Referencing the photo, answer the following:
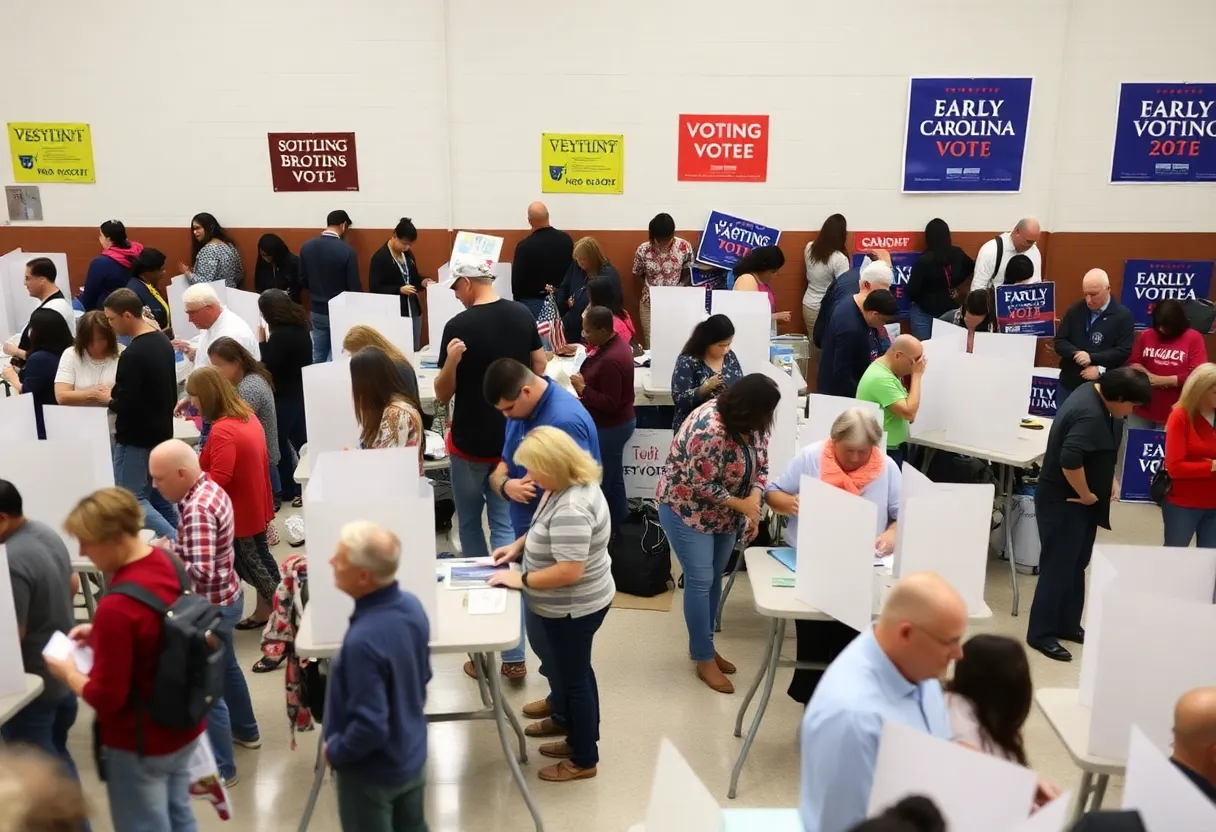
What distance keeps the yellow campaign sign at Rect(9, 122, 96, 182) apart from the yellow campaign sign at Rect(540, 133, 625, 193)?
154 inches

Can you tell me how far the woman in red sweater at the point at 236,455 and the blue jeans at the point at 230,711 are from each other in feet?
1.56

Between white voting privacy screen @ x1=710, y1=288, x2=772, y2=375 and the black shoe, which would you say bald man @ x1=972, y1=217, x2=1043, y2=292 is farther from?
the black shoe

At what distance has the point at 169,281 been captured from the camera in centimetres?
931

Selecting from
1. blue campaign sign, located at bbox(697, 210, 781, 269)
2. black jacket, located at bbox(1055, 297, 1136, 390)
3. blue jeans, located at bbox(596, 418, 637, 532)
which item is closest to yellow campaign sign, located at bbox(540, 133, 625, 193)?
blue campaign sign, located at bbox(697, 210, 781, 269)

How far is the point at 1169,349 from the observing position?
6578 mm

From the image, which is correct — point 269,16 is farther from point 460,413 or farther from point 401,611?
point 401,611

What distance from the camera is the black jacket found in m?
6.64

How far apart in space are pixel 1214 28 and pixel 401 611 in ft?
28.3

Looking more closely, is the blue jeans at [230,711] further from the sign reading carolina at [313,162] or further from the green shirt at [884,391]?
the sign reading carolina at [313,162]

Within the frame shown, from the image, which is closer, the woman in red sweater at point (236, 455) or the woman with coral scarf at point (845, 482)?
the woman with coral scarf at point (845, 482)

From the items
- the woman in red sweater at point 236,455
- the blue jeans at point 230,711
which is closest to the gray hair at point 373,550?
the blue jeans at point 230,711

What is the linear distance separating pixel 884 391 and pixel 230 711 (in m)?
3.35

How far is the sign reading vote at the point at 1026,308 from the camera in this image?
24.3ft

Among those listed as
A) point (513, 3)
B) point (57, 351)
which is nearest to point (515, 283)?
point (513, 3)
